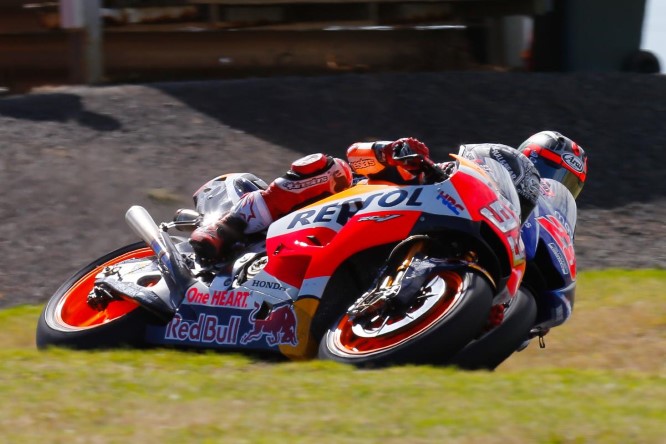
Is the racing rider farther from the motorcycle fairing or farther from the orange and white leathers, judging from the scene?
the motorcycle fairing

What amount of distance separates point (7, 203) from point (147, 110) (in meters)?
2.42

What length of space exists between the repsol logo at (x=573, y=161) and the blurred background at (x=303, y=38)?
24.3ft

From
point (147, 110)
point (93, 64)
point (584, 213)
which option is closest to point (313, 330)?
point (584, 213)

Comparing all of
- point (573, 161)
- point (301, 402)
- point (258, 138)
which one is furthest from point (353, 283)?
point (258, 138)

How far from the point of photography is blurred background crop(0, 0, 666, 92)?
14.3 meters

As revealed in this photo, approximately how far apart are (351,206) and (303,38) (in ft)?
30.5

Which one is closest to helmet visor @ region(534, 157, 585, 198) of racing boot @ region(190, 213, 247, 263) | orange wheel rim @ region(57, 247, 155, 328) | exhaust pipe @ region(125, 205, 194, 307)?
racing boot @ region(190, 213, 247, 263)

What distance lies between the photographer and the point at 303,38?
49.8 ft

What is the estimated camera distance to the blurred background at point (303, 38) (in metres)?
14.3

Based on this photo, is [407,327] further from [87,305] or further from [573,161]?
[87,305]

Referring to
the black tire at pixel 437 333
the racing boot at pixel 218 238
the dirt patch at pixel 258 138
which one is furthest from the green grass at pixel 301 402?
the dirt patch at pixel 258 138

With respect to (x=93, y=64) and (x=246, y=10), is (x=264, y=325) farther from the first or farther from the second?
(x=246, y=10)

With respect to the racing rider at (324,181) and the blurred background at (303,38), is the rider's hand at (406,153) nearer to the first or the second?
the racing rider at (324,181)

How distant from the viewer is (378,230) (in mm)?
5977
